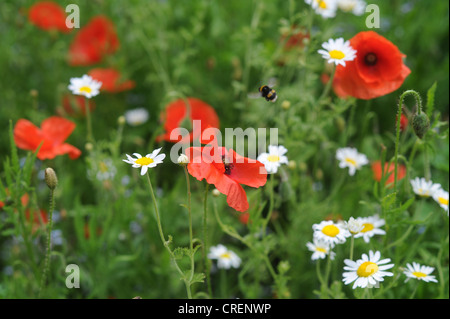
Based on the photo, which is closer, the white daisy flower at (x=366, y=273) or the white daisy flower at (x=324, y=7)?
the white daisy flower at (x=366, y=273)

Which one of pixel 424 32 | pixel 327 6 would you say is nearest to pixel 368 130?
pixel 424 32

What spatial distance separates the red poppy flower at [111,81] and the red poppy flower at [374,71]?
41.3 inches

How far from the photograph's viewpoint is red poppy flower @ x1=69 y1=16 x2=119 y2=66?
93.3 inches

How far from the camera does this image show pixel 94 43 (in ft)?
7.74

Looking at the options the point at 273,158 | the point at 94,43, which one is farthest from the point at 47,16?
the point at 273,158

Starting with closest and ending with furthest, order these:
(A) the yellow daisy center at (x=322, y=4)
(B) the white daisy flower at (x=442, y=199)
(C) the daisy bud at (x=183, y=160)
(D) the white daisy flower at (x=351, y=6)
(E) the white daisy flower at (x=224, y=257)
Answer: (C) the daisy bud at (x=183, y=160)
(B) the white daisy flower at (x=442, y=199)
(E) the white daisy flower at (x=224, y=257)
(A) the yellow daisy center at (x=322, y=4)
(D) the white daisy flower at (x=351, y=6)

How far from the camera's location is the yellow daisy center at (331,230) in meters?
1.21

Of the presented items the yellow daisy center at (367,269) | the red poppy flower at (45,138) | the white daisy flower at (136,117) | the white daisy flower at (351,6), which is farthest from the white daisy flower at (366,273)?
the white daisy flower at (136,117)

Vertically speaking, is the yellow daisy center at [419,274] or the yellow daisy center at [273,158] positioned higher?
the yellow daisy center at [273,158]

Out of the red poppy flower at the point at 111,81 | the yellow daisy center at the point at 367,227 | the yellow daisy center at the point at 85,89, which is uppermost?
the red poppy flower at the point at 111,81

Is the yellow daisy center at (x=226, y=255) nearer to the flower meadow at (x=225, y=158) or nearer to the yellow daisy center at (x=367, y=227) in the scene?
the flower meadow at (x=225, y=158)

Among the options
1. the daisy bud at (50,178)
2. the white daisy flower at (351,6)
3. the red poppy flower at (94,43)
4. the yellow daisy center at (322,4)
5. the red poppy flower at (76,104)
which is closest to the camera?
the daisy bud at (50,178)

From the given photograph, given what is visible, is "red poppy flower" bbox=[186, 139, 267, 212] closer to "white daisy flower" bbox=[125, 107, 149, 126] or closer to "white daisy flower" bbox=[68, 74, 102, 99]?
"white daisy flower" bbox=[68, 74, 102, 99]
